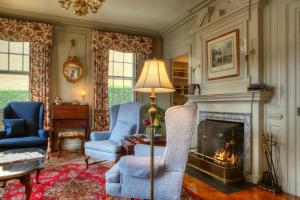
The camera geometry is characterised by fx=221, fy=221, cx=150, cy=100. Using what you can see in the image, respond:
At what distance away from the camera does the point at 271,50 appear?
2.88 metres

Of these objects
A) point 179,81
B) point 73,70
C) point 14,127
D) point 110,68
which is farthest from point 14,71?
point 179,81

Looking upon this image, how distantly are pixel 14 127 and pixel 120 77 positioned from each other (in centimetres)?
261

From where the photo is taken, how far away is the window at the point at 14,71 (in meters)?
4.62

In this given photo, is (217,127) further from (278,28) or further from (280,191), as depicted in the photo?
(278,28)

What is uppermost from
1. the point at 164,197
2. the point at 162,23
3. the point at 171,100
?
the point at 162,23

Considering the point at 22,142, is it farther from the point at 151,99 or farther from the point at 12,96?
the point at 151,99

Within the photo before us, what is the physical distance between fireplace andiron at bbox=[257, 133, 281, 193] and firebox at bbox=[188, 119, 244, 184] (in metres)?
0.34

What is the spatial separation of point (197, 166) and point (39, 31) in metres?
4.12

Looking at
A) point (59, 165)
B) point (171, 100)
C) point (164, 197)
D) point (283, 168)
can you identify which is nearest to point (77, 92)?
point (59, 165)

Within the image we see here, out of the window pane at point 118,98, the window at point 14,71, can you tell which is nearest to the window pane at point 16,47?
the window at point 14,71

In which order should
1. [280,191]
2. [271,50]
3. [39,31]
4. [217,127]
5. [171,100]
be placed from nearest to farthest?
1. [280,191]
2. [271,50]
3. [217,127]
4. [39,31]
5. [171,100]

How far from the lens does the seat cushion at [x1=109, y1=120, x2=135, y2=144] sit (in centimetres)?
349

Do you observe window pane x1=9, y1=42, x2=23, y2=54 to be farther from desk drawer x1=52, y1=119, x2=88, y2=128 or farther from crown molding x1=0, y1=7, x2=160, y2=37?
desk drawer x1=52, y1=119, x2=88, y2=128

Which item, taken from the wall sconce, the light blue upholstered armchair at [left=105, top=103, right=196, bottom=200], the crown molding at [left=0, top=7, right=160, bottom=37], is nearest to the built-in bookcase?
the crown molding at [left=0, top=7, right=160, bottom=37]
